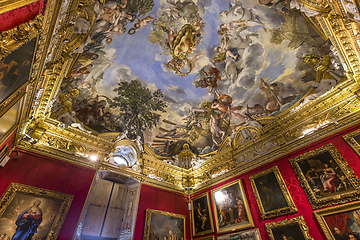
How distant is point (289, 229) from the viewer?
278 inches

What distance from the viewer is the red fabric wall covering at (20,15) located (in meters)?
2.97

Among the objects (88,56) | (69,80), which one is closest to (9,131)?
(69,80)

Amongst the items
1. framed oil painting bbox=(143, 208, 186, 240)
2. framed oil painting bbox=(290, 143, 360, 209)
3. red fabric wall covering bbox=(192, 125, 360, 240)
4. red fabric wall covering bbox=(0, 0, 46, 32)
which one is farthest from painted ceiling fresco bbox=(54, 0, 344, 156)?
framed oil painting bbox=(143, 208, 186, 240)

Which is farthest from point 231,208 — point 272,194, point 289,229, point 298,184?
point 298,184

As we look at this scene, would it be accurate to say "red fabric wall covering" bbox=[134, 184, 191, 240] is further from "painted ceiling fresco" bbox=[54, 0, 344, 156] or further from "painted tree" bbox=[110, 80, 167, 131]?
"painted tree" bbox=[110, 80, 167, 131]

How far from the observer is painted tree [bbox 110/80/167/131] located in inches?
456

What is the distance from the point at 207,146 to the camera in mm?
13031

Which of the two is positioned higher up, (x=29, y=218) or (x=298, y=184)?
(x=298, y=184)

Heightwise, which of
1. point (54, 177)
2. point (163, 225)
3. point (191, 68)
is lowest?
point (163, 225)

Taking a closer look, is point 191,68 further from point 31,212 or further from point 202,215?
point 31,212

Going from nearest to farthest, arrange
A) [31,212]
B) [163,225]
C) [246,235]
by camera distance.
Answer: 1. [31,212]
2. [246,235]
3. [163,225]

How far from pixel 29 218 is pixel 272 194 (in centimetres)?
983

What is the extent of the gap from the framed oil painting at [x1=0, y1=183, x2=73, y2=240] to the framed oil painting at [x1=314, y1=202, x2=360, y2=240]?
985 cm

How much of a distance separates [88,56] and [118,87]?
271cm
